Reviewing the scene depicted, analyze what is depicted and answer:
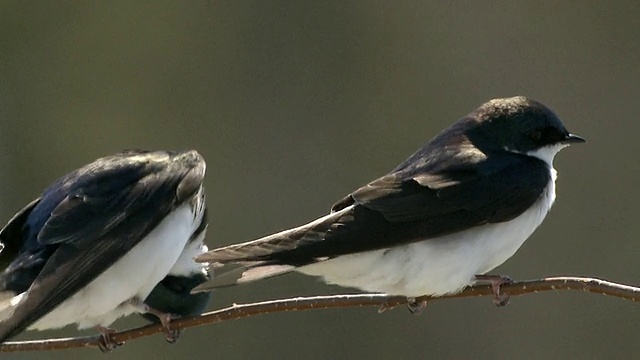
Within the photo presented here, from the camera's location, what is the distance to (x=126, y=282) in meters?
2.75

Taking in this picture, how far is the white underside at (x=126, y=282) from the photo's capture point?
106 inches

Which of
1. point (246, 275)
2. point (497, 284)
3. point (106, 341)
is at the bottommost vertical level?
point (106, 341)

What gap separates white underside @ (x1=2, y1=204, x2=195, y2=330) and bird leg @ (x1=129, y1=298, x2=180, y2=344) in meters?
0.01

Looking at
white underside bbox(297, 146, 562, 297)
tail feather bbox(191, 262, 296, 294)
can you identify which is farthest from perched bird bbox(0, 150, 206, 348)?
white underside bbox(297, 146, 562, 297)

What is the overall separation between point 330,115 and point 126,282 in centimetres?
214

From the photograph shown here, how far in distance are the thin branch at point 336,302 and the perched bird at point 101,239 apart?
Answer: 0.09m

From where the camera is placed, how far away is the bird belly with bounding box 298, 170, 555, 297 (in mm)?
2486

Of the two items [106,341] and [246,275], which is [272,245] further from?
[106,341]

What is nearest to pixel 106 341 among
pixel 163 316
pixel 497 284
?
pixel 163 316

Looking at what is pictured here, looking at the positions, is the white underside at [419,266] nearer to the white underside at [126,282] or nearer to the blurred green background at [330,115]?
the white underside at [126,282]

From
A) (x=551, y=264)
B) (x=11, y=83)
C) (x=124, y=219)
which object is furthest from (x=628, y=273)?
(x=11, y=83)

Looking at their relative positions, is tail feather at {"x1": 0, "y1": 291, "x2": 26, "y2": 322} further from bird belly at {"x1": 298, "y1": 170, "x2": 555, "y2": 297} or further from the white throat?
the white throat

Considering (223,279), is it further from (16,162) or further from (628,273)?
(16,162)

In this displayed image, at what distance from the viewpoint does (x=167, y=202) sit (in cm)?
287
